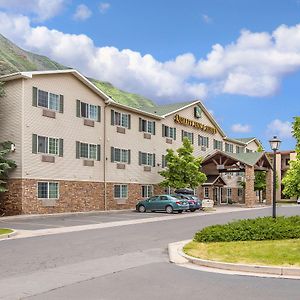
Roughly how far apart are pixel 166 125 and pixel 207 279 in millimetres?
37085

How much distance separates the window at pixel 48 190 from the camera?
105ft

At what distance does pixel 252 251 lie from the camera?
507 inches

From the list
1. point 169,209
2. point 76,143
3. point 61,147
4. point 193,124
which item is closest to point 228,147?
point 193,124

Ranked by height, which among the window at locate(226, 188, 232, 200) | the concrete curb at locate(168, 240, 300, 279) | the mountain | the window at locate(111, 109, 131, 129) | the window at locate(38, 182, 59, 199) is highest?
the mountain

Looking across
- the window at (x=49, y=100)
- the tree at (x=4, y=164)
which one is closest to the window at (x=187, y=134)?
the window at (x=49, y=100)

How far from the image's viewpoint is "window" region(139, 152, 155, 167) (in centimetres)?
4292

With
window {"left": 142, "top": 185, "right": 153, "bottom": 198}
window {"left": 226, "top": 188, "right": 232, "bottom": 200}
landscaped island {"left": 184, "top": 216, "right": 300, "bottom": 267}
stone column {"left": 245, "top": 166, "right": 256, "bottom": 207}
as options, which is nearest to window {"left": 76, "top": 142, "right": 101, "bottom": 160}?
window {"left": 142, "top": 185, "right": 153, "bottom": 198}

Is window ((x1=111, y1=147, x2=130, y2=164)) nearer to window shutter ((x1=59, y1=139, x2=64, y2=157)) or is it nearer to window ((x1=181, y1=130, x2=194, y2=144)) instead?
window shutter ((x1=59, y1=139, x2=64, y2=157))

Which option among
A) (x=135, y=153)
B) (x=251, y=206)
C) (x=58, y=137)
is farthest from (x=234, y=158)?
(x=58, y=137)

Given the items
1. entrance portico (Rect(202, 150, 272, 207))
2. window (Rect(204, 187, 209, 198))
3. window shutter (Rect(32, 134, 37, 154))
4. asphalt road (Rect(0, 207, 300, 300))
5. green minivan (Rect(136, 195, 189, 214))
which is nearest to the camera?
asphalt road (Rect(0, 207, 300, 300))

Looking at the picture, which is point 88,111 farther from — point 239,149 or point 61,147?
point 239,149

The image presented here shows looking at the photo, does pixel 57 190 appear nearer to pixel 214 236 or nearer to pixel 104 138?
pixel 104 138

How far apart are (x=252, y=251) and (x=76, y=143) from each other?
23961 millimetres

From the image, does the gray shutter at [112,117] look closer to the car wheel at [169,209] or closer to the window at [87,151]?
the window at [87,151]
